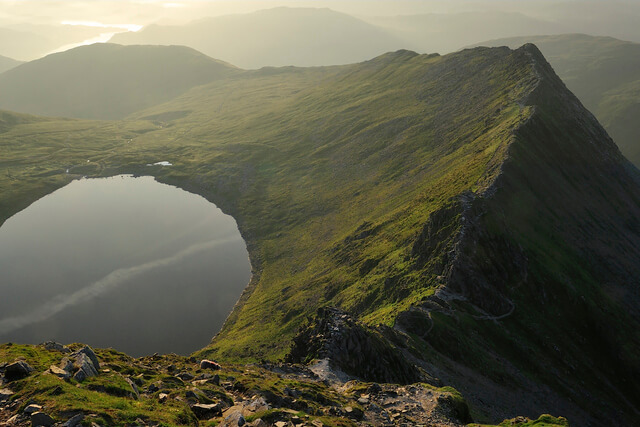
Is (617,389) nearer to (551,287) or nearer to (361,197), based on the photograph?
(551,287)

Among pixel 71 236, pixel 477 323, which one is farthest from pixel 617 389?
pixel 71 236

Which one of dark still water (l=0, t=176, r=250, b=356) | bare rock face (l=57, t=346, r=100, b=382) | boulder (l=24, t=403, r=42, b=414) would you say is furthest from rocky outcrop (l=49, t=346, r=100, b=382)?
dark still water (l=0, t=176, r=250, b=356)

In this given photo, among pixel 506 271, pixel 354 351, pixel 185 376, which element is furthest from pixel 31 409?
pixel 506 271

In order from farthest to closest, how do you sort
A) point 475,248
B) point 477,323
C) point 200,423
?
point 475,248
point 477,323
point 200,423

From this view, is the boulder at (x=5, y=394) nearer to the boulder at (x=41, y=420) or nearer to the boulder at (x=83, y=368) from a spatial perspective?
the boulder at (x=83, y=368)

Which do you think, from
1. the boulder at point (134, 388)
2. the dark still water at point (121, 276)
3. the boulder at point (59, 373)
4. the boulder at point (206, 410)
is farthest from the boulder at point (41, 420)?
the dark still water at point (121, 276)

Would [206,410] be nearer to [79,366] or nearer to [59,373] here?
[79,366]

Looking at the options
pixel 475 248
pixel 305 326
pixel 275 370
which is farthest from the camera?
pixel 475 248
